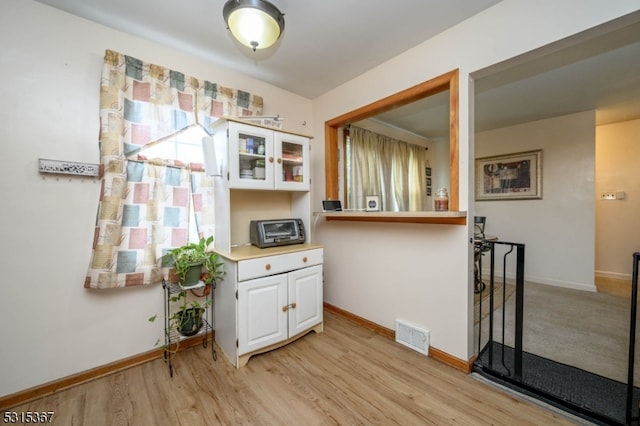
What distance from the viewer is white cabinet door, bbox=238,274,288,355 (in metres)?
1.83

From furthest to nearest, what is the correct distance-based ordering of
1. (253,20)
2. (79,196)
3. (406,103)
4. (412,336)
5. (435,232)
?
(406,103)
(412,336)
(435,232)
(79,196)
(253,20)

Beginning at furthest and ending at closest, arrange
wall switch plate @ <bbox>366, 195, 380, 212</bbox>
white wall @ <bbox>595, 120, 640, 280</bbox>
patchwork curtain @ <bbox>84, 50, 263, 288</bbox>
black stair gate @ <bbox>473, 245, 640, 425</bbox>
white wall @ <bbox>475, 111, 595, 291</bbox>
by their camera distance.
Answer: white wall @ <bbox>595, 120, 640, 280</bbox>, white wall @ <bbox>475, 111, 595, 291</bbox>, wall switch plate @ <bbox>366, 195, 380, 212</bbox>, patchwork curtain @ <bbox>84, 50, 263, 288</bbox>, black stair gate @ <bbox>473, 245, 640, 425</bbox>

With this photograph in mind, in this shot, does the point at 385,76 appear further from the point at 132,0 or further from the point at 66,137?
the point at 66,137

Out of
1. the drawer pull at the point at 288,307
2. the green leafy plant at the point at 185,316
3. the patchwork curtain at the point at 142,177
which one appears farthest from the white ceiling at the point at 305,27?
the drawer pull at the point at 288,307

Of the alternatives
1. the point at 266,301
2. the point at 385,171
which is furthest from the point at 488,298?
the point at 266,301

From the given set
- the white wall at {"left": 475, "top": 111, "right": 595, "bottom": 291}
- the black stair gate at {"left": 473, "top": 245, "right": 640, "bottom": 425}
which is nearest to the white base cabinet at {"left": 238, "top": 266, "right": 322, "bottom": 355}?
the black stair gate at {"left": 473, "top": 245, "right": 640, "bottom": 425}

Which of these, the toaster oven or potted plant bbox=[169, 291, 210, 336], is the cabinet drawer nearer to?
the toaster oven

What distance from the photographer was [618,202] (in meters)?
3.85

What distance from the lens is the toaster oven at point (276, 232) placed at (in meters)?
2.21

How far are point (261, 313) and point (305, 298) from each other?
43 centimetres

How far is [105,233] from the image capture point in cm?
171

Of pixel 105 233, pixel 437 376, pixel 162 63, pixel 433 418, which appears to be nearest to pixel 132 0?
pixel 162 63

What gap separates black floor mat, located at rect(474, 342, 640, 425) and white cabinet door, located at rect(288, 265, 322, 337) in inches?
51.6

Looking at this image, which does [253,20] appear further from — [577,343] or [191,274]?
[577,343]
